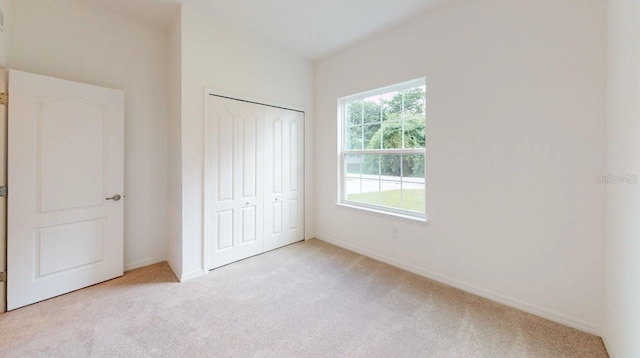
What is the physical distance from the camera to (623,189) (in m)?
1.39

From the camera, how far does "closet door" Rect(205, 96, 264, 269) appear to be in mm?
2789

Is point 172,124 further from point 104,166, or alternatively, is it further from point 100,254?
point 100,254

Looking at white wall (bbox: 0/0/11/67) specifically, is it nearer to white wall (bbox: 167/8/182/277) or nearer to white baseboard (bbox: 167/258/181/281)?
white wall (bbox: 167/8/182/277)

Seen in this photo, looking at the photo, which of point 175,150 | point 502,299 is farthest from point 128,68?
point 502,299

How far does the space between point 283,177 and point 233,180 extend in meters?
0.77

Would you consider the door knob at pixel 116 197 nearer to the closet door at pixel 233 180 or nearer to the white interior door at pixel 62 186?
the white interior door at pixel 62 186

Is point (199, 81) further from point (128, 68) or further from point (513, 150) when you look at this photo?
point (513, 150)

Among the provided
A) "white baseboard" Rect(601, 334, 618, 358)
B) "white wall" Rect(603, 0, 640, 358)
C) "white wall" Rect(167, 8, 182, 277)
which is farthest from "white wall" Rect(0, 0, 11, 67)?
"white baseboard" Rect(601, 334, 618, 358)

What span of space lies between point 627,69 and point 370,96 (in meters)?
2.21

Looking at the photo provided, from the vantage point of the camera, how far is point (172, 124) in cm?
285

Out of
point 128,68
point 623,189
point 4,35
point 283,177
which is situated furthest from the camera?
point 283,177

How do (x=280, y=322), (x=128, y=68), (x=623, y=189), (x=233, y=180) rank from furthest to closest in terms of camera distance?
(x=233, y=180) → (x=128, y=68) → (x=280, y=322) → (x=623, y=189)

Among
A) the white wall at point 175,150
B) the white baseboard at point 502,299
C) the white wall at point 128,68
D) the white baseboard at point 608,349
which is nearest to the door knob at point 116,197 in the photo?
the white wall at point 128,68

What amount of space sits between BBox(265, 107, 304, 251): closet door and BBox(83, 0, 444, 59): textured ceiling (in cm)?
101
